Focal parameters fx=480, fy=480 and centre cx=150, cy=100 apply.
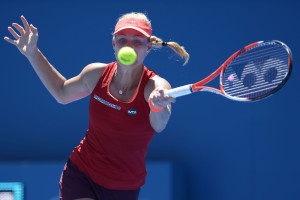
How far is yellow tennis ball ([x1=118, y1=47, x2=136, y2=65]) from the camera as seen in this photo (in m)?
2.43

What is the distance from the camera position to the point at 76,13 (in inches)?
176

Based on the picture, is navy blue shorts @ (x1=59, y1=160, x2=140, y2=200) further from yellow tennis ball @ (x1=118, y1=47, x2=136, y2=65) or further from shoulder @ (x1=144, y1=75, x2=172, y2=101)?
yellow tennis ball @ (x1=118, y1=47, x2=136, y2=65)

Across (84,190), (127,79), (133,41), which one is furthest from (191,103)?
(84,190)

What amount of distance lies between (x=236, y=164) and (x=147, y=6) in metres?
1.62

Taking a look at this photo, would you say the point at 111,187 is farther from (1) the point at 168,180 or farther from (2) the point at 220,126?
(2) the point at 220,126

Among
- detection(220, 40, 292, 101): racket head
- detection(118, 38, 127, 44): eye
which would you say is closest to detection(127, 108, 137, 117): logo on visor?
detection(118, 38, 127, 44): eye

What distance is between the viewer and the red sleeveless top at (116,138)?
8.36ft

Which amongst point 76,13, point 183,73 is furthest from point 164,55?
point 76,13

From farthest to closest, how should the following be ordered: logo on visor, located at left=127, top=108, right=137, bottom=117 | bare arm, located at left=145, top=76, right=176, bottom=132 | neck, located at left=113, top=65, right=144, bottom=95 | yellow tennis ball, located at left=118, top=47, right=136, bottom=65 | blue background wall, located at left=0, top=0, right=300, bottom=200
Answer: blue background wall, located at left=0, top=0, right=300, bottom=200, neck, located at left=113, top=65, right=144, bottom=95, logo on visor, located at left=127, top=108, right=137, bottom=117, yellow tennis ball, located at left=118, top=47, right=136, bottom=65, bare arm, located at left=145, top=76, right=176, bottom=132

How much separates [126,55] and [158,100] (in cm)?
31

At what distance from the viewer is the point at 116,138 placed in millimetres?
2561

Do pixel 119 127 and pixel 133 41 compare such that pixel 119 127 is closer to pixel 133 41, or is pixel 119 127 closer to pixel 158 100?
pixel 158 100

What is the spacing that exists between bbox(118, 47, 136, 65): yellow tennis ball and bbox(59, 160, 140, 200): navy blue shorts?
67cm

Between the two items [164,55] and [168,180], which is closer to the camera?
[168,180]
